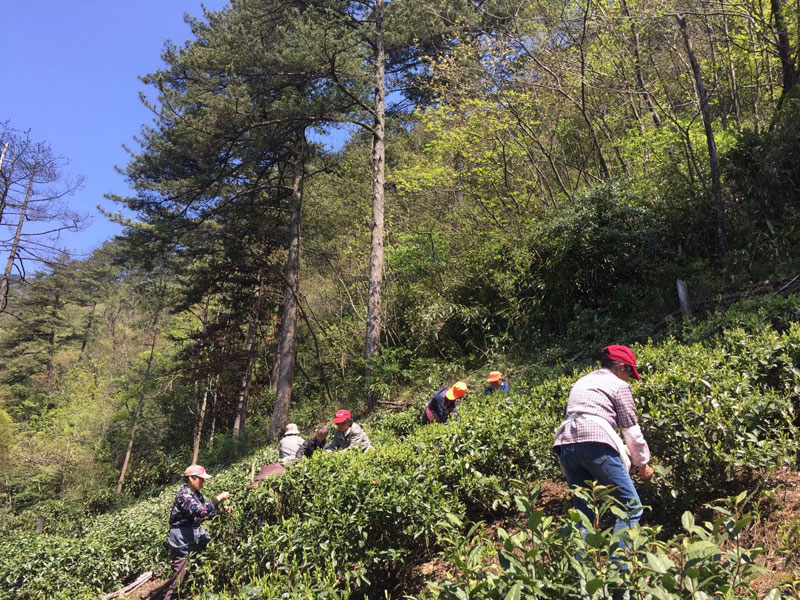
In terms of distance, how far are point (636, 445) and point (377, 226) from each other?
1110 centimetres

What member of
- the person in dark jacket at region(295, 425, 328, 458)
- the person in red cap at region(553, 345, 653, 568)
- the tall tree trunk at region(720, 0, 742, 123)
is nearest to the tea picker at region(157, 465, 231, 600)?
the person in dark jacket at region(295, 425, 328, 458)

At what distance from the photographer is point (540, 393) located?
5961 millimetres

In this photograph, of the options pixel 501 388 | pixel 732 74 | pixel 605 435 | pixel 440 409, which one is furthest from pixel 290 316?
pixel 605 435

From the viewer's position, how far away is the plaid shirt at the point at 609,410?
325 centimetres

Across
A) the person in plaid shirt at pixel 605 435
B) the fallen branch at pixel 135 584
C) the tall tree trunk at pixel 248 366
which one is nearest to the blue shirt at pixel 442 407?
the person in plaid shirt at pixel 605 435

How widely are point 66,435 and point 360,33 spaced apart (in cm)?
2282

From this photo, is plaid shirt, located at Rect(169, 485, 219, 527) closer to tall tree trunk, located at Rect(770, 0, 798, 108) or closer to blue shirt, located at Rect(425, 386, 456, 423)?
blue shirt, located at Rect(425, 386, 456, 423)

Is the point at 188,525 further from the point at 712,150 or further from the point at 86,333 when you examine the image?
the point at 86,333

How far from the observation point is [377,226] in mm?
13812

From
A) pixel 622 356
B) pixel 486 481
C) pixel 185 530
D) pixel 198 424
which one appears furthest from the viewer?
pixel 198 424

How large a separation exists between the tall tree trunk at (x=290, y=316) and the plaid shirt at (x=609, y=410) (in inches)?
520

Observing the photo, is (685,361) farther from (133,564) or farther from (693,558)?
(133,564)

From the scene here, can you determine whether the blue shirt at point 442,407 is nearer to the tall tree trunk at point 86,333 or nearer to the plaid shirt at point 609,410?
the plaid shirt at point 609,410

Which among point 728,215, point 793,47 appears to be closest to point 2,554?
point 728,215
